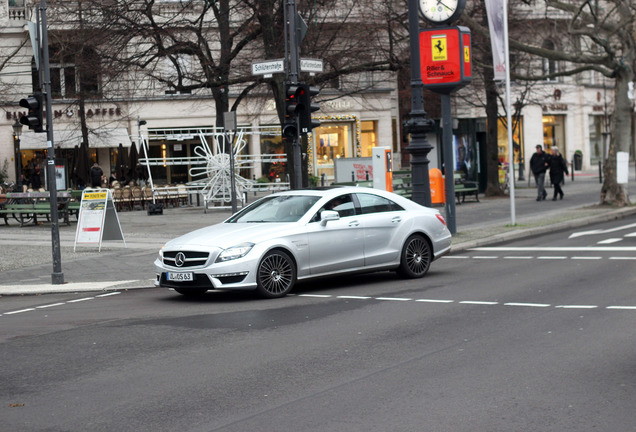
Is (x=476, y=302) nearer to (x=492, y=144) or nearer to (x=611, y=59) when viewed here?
(x=611, y=59)

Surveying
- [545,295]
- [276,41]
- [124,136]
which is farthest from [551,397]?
[124,136]

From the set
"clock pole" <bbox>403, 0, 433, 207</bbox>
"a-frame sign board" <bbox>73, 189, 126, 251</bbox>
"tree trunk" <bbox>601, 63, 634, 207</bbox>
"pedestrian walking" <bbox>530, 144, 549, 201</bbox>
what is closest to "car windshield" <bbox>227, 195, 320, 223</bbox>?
"clock pole" <bbox>403, 0, 433, 207</bbox>

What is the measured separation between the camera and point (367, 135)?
176 feet

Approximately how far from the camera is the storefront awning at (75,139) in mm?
46438

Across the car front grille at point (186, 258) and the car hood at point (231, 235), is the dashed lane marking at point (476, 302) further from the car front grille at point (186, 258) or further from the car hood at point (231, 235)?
the car front grille at point (186, 258)

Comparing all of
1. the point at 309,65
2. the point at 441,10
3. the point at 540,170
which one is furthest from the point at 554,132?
the point at 309,65

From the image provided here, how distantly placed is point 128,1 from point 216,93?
8015 mm

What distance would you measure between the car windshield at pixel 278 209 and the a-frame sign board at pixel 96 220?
6935 millimetres

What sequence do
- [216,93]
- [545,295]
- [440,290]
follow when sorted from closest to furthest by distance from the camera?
[545,295]
[440,290]
[216,93]

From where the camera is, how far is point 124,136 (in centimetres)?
4697

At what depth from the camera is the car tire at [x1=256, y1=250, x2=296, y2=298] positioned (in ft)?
40.4

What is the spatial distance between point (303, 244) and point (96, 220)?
8.73 metres

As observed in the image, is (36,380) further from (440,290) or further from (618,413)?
(440,290)

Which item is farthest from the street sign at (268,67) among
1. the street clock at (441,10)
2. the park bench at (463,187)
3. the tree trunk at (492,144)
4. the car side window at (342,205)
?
the tree trunk at (492,144)
